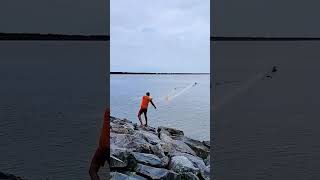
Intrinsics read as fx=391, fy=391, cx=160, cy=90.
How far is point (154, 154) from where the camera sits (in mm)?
4117

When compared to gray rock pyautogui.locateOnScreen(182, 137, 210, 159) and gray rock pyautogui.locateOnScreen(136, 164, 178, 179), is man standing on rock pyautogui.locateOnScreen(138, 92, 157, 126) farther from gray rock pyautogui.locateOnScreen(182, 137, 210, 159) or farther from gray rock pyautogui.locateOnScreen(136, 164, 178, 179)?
gray rock pyautogui.locateOnScreen(136, 164, 178, 179)

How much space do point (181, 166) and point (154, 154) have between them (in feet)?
1.17

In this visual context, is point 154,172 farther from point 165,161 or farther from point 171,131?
point 171,131

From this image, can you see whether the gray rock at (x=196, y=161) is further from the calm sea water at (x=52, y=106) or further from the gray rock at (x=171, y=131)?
the calm sea water at (x=52, y=106)

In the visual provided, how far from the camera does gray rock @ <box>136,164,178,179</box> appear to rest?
3578 mm

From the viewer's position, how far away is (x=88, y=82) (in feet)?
8.18

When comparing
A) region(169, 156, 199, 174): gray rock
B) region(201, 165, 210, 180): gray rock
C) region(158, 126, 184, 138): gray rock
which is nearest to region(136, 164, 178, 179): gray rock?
region(169, 156, 199, 174): gray rock
